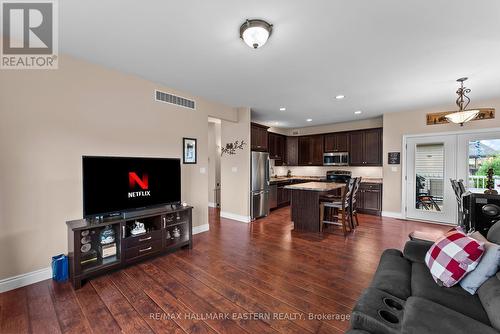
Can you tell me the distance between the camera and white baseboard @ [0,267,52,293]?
2287mm

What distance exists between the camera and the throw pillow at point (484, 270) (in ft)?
4.72

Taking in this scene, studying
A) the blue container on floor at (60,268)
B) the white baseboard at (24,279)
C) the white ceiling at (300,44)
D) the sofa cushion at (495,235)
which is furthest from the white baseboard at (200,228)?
the sofa cushion at (495,235)

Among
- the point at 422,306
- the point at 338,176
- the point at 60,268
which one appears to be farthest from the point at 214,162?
the point at 422,306

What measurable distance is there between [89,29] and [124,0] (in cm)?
69

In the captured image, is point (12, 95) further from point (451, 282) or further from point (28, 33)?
point (451, 282)

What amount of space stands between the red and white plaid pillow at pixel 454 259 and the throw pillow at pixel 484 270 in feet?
0.08

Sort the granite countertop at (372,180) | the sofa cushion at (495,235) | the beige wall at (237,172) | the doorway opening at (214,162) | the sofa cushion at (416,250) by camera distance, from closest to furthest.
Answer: the sofa cushion at (495,235) → the sofa cushion at (416,250) → the beige wall at (237,172) → the granite countertop at (372,180) → the doorway opening at (214,162)

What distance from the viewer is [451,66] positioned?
9.53 ft

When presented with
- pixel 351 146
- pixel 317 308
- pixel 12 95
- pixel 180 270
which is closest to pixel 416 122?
pixel 351 146

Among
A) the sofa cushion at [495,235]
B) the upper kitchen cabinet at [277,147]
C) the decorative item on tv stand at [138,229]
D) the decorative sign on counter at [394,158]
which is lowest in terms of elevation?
the decorative item on tv stand at [138,229]

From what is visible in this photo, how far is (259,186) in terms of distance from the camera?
17.8 ft

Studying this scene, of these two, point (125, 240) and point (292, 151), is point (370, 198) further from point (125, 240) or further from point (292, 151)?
point (125, 240)
